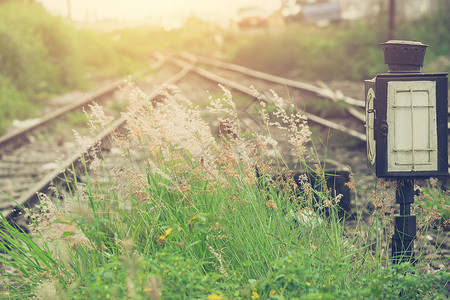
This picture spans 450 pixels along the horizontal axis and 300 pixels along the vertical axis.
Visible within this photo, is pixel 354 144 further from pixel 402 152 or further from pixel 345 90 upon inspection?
pixel 345 90

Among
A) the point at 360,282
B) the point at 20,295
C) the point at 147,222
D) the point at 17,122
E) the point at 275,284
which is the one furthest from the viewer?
the point at 17,122

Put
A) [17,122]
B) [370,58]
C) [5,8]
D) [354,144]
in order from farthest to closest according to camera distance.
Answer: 1. [5,8]
2. [370,58]
3. [17,122]
4. [354,144]

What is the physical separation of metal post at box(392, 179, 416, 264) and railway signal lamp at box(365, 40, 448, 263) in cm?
7

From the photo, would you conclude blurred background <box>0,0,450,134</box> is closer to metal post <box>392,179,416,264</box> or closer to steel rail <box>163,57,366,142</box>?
steel rail <box>163,57,366,142</box>

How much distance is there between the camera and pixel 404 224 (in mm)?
3342

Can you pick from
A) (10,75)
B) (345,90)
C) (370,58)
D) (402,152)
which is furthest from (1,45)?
(402,152)

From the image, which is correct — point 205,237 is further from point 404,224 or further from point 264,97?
point 264,97

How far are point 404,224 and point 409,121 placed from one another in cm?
60

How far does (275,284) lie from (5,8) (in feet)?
59.7

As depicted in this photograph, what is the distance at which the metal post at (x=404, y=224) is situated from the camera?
3.34 metres

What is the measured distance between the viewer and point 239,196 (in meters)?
3.22

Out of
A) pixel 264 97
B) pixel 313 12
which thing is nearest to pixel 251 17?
pixel 313 12

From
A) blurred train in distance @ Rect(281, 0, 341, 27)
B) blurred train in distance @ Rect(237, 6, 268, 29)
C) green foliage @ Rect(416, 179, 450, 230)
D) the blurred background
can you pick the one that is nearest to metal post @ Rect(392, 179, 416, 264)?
green foliage @ Rect(416, 179, 450, 230)

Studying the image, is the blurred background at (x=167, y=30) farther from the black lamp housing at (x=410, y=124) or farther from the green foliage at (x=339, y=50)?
the black lamp housing at (x=410, y=124)
